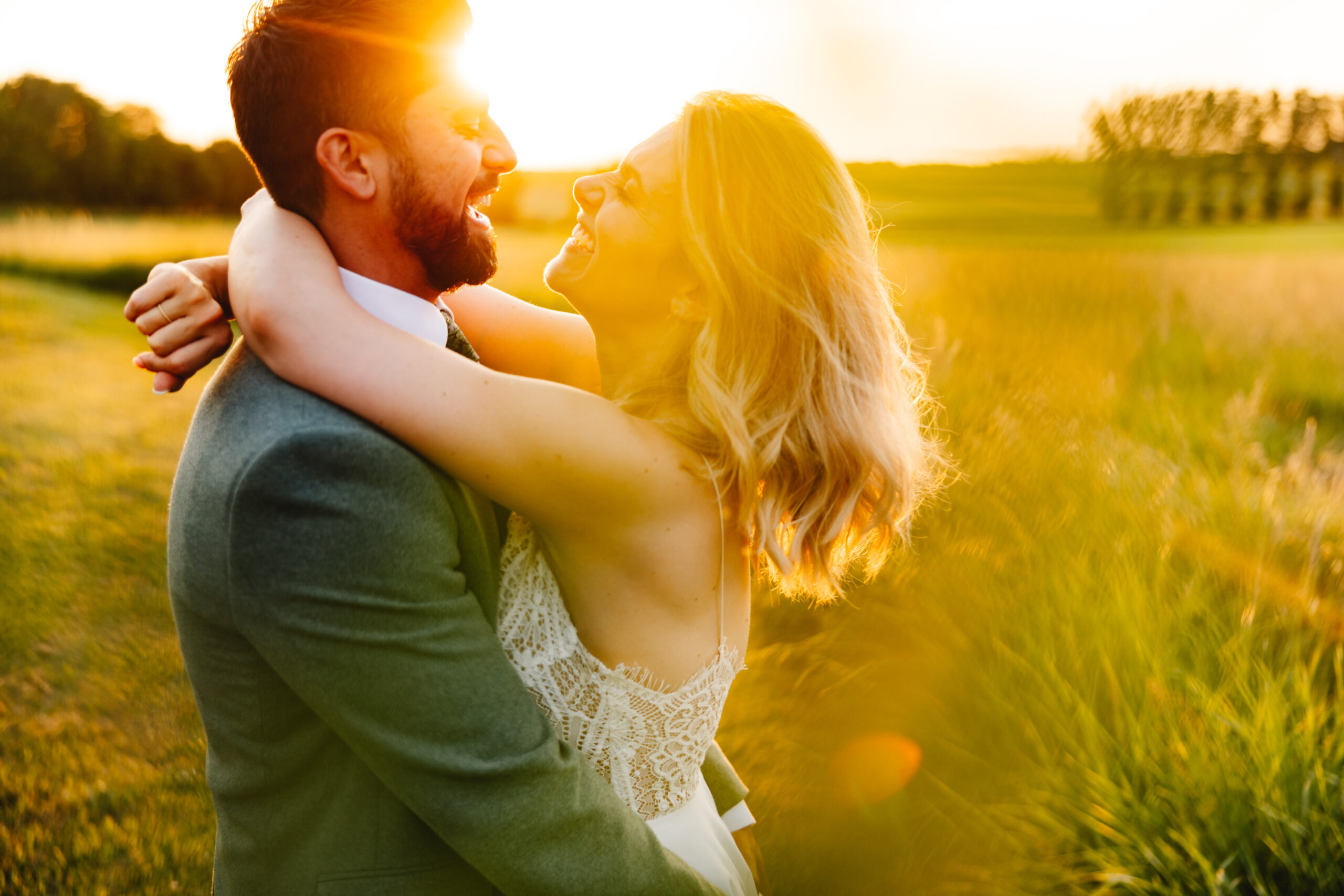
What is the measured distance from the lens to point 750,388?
7.11 ft

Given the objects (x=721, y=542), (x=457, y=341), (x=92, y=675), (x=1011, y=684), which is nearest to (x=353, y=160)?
(x=457, y=341)

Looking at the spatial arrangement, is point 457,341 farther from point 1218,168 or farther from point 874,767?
point 1218,168

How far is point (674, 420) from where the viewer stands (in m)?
2.05

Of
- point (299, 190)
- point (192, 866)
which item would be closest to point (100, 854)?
point (192, 866)

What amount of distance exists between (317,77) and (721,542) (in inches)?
53.2

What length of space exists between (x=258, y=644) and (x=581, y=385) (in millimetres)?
1665

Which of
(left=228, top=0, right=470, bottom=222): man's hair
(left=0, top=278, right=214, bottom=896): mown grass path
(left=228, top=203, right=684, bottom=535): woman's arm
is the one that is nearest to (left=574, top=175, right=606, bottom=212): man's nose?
(left=228, top=0, right=470, bottom=222): man's hair

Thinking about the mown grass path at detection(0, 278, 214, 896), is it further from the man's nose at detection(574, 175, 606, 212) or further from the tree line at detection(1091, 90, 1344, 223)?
the tree line at detection(1091, 90, 1344, 223)

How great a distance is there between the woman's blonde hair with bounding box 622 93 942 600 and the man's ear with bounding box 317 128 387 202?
2.59 ft

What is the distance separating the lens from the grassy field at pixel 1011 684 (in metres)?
2.69

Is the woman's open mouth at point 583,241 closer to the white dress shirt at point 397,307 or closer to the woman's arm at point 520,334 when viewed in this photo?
the woman's arm at point 520,334

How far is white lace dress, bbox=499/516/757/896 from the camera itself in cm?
197

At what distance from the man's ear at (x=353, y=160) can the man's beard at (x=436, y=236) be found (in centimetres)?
4

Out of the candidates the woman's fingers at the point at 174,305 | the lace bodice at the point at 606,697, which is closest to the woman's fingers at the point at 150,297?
the woman's fingers at the point at 174,305
